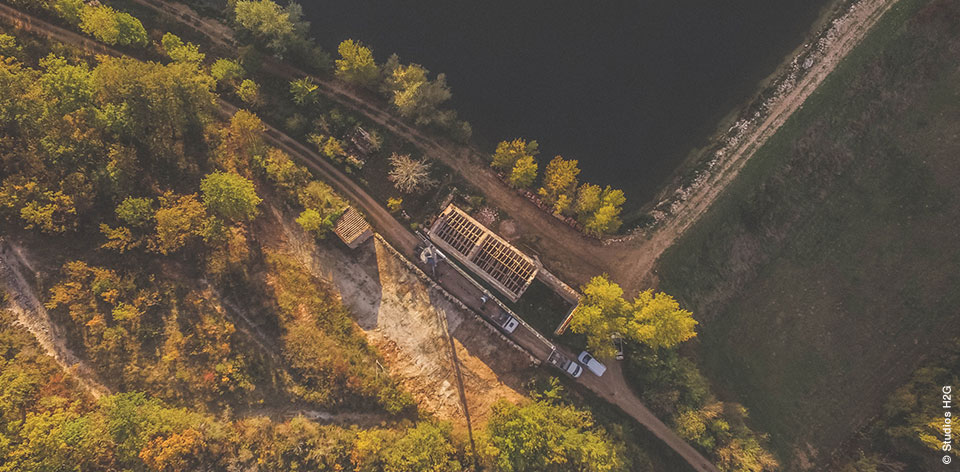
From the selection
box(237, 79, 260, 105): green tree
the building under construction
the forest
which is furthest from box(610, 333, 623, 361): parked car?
box(237, 79, 260, 105): green tree

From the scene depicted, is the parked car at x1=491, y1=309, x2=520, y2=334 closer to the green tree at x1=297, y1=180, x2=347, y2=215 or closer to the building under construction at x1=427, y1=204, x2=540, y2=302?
the building under construction at x1=427, y1=204, x2=540, y2=302

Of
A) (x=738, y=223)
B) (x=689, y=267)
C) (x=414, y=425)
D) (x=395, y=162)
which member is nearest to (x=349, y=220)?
(x=395, y=162)

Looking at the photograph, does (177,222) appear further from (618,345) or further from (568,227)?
(618,345)

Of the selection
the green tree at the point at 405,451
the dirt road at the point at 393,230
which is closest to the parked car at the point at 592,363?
the dirt road at the point at 393,230

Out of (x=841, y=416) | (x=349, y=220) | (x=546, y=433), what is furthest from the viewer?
(x=841, y=416)

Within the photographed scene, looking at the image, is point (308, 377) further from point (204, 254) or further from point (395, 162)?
point (395, 162)

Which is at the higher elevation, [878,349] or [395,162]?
[878,349]

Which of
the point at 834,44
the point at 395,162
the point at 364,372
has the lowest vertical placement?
the point at 364,372
